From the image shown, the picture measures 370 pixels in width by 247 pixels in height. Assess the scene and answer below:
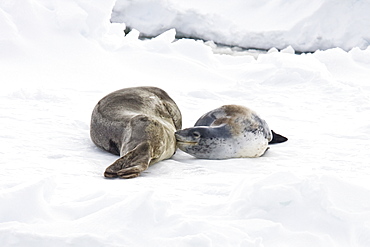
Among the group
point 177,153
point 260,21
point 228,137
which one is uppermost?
point 228,137

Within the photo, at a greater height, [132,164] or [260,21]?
[132,164]

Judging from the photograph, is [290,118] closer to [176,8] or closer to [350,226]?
[350,226]

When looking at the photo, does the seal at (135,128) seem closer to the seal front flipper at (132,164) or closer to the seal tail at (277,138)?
the seal front flipper at (132,164)

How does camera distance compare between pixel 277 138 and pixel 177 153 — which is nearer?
pixel 177 153

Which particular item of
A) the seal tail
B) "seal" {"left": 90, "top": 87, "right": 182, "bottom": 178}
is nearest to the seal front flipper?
"seal" {"left": 90, "top": 87, "right": 182, "bottom": 178}

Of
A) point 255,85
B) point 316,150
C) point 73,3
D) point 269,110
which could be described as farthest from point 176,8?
point 316,150

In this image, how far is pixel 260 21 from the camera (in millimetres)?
12953

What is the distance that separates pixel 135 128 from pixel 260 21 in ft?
32.0

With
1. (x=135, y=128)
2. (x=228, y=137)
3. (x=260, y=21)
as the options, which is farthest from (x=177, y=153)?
(x=260, y=21)

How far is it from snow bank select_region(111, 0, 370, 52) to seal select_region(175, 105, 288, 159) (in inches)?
335

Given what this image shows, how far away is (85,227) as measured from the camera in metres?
2.10

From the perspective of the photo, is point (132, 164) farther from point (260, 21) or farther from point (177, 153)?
point (260, 21)

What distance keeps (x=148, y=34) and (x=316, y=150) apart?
9272 mm

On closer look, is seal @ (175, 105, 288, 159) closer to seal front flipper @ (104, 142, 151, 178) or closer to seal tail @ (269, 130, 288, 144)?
seal tail @ (269, 130, 288, 144)
